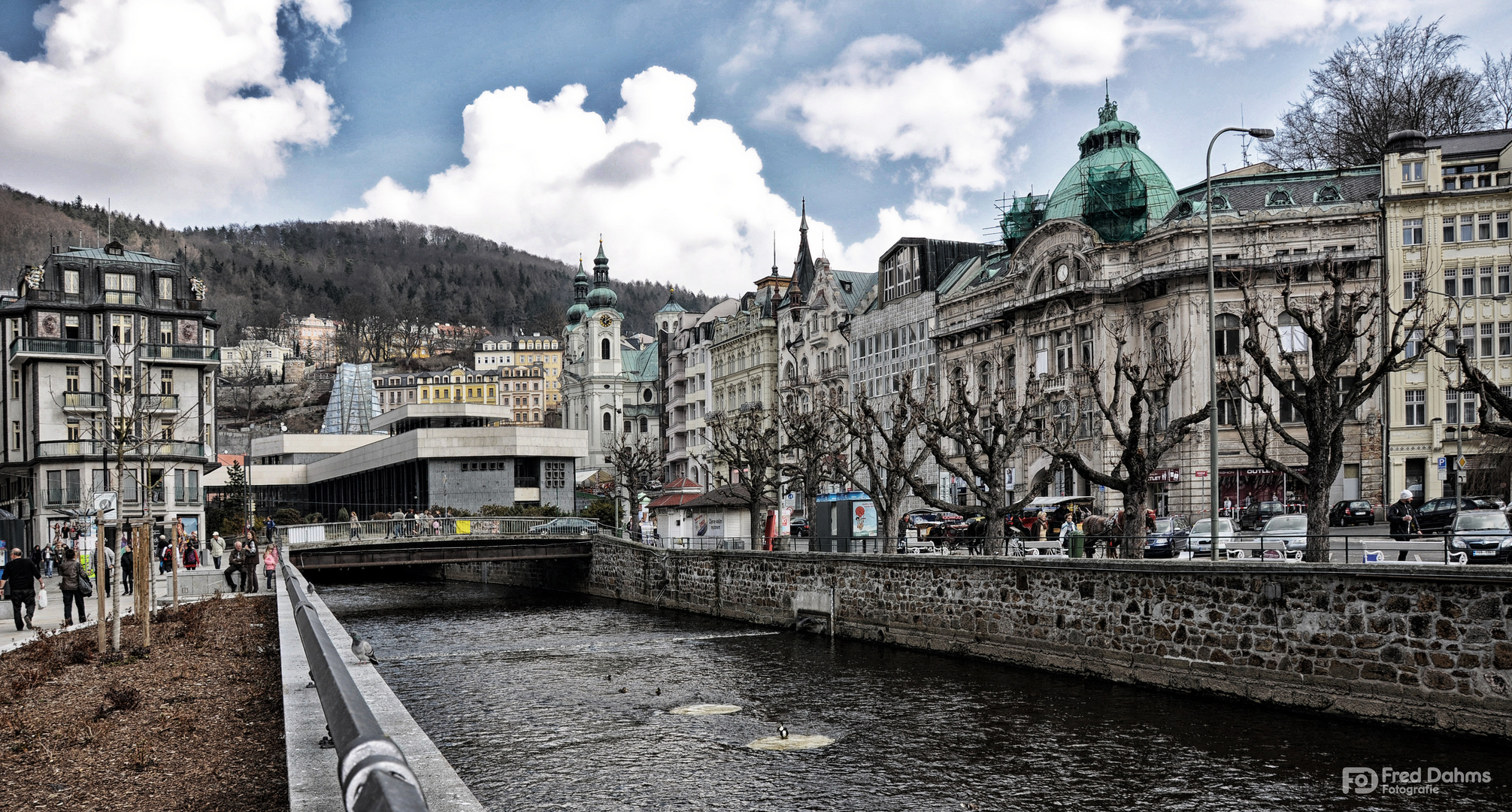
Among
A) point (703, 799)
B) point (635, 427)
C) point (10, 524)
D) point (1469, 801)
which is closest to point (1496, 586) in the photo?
point (1469, 801)

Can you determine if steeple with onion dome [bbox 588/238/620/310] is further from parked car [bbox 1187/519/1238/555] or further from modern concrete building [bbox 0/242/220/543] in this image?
parked car [bbox 1187/519/1238/555]

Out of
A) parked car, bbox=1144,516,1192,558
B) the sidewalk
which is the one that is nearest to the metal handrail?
the sidewalk

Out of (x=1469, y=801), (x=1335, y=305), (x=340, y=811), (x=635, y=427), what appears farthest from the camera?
(x=635, y=427)

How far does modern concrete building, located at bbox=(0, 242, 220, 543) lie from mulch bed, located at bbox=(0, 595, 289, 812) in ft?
175

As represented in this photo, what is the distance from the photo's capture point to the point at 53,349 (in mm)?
71000

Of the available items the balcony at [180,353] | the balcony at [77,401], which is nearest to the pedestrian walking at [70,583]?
the balcony at [77,401]

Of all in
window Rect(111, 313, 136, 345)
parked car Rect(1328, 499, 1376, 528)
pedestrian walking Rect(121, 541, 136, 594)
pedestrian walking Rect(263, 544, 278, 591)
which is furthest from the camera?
window Rect(111, 313, 136, 345)

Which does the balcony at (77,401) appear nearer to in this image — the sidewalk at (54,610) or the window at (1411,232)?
the sidewalk at (54,610)

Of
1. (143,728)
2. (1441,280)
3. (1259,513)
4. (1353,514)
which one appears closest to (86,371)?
(1259,513)

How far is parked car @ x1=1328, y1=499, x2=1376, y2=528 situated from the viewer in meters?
50.8

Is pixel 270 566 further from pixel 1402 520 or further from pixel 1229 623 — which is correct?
pixel 1402 520

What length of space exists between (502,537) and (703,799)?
41845mm

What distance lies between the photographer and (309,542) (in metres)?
55.3

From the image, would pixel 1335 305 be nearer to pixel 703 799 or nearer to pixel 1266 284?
pixel 703 799
